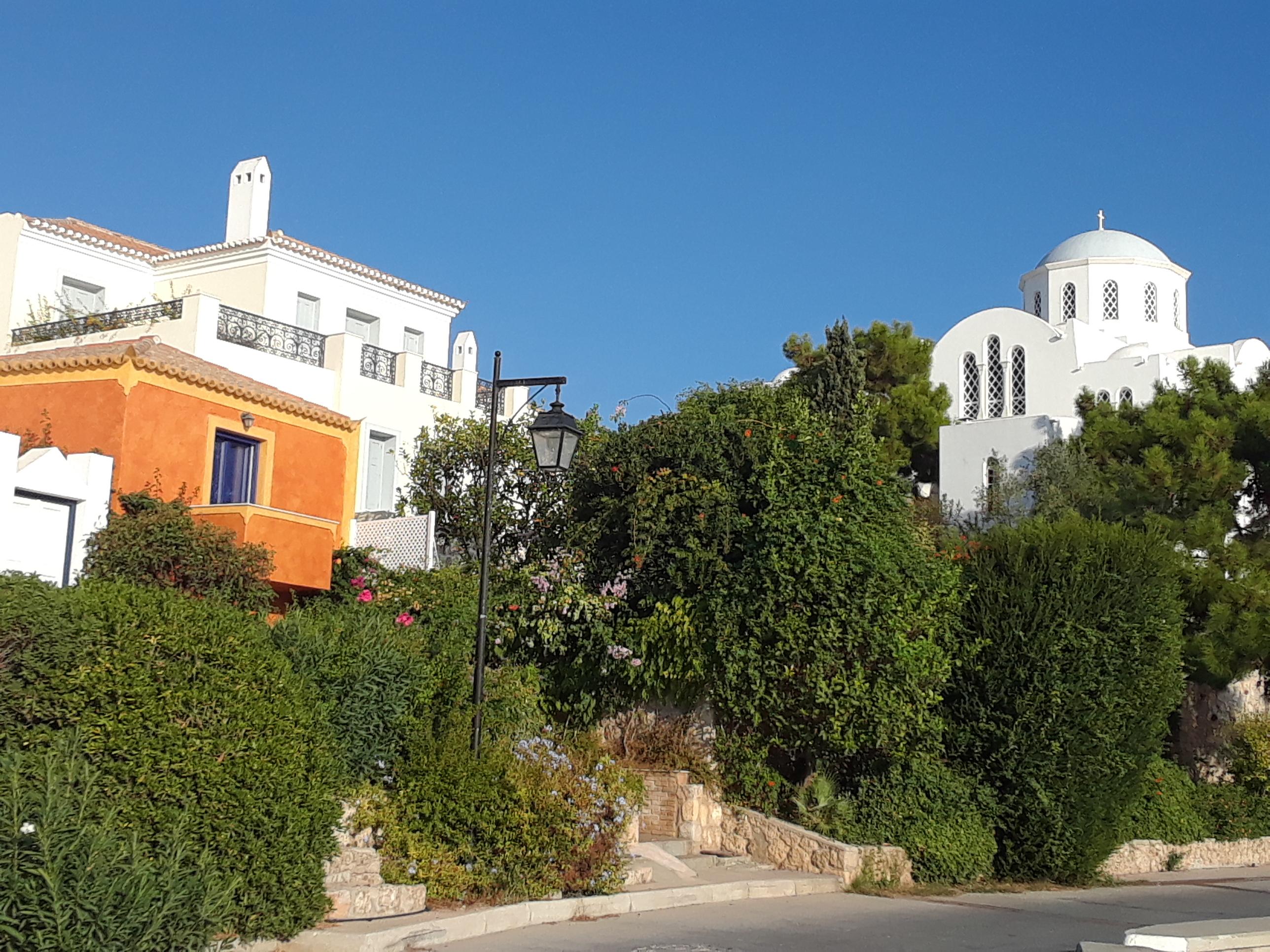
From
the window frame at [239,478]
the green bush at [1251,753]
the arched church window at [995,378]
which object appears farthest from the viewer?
the arched church window at [995,378]

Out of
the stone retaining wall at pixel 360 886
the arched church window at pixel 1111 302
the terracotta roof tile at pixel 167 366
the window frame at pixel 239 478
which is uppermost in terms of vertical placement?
the arched church window at pixel 1111 302

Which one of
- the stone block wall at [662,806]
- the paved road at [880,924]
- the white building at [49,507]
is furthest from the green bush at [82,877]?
the stone block wall at [662,806]

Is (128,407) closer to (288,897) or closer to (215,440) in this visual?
(215,440)

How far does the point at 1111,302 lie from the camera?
1665 inches

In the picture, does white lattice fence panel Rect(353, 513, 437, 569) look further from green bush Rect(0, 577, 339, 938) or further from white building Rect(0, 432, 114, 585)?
green bush Rect(0, 577, 339, 938)

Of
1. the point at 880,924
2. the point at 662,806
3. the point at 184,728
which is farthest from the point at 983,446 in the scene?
the point at 184,728

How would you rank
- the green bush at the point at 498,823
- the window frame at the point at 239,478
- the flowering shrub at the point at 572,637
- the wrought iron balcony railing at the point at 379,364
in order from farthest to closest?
the wrought iron balcony railing at the point at 379,364 < the window frame at the point at 239,478 < the flowering shrub at the point at 572,637 < the green bush at the point at 498,823

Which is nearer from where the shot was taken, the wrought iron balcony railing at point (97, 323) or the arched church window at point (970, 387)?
the wrought iron balcony railing at point (97, 323)

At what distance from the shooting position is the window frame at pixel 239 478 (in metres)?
18.6

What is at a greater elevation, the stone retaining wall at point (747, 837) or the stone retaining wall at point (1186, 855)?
the stone retaining wall at point (747, 837)

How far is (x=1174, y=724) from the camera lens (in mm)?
24453

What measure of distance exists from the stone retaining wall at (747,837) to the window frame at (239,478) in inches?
279

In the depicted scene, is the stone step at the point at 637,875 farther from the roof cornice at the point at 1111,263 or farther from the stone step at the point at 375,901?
the roof cornice at the point at 1111,263

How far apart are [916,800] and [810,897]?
8.32ft
